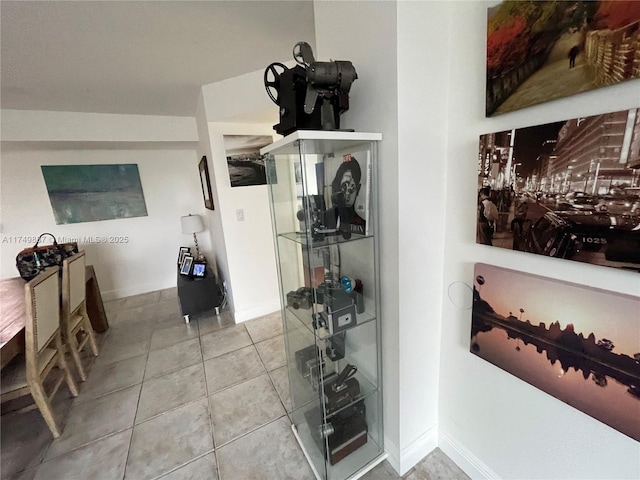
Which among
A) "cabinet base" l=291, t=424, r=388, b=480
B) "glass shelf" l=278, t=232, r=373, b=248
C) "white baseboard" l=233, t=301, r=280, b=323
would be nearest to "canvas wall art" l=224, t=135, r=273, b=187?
"white baseboard" l=233, t=301, r=280, b=323

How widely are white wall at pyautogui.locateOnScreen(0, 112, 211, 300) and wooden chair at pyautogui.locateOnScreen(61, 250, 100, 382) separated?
62.4 inches

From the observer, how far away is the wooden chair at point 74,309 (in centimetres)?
198

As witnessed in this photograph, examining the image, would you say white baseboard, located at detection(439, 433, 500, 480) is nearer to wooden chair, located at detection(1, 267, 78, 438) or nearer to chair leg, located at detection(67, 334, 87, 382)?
wooden chair, located at detection(1, 267, 78, 438)

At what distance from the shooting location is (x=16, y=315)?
5.83ft

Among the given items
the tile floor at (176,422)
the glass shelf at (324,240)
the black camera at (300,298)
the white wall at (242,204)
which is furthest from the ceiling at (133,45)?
the tile floor at (176,422)

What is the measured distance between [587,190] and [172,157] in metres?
4.37

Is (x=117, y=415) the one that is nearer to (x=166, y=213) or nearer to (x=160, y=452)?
(x=160, y=452)

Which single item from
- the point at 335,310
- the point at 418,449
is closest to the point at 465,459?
the point at 418,449

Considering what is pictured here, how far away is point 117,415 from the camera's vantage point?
1.78 meters

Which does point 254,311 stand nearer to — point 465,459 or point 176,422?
point 176,422

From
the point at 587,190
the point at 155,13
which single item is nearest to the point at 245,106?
the point at 155,13

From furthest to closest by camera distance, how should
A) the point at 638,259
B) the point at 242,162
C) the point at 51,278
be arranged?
the point at 242,162, the point at 51,278, the point at 638,259

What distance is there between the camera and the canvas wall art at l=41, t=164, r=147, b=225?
330 cm

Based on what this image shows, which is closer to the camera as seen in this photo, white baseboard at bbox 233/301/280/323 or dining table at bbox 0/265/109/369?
dining table at bbox 0/265/109/369
